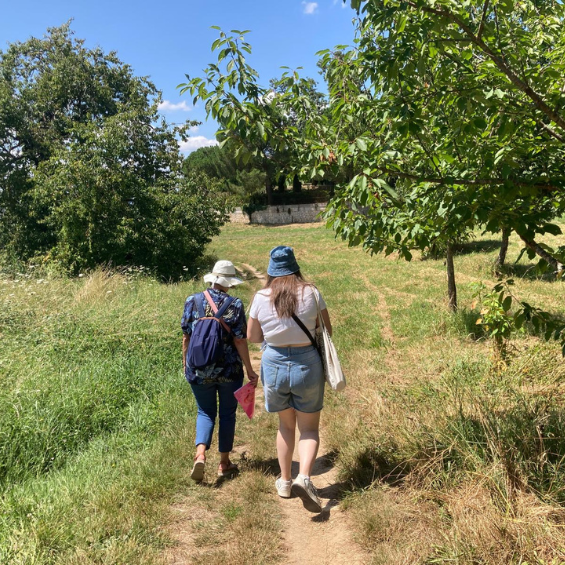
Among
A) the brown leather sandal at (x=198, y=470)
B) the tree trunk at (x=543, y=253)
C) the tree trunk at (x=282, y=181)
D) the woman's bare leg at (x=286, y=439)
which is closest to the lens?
the tree trunk at (x=543, y=253)

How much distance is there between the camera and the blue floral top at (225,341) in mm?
3828

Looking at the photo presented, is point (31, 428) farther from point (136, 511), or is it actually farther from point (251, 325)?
point (251, 325)

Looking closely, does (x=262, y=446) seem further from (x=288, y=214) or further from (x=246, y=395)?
Result: (x=288, y=214)

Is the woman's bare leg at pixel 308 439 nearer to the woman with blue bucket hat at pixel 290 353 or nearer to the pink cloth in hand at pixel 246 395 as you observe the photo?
the woman with blue bucket hat at pixel 290 353

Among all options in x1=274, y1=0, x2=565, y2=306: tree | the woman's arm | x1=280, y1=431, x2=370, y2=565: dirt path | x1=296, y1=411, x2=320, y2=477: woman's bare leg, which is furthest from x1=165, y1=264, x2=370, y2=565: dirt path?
x1=274, y1=0, x2=565, y2=306: tree

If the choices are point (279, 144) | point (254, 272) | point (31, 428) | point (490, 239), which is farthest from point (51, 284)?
point (490, 239)

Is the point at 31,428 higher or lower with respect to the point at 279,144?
lower

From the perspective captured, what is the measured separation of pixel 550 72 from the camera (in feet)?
9.43

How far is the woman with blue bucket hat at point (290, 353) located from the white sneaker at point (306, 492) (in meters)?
0.01

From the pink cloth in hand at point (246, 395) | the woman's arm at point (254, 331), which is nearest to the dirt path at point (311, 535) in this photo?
the pink cloth in hand at point (246, 395)

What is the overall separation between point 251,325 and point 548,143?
2.50 meters

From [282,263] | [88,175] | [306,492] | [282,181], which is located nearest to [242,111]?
[282,263]

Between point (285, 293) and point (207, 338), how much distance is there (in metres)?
0.89

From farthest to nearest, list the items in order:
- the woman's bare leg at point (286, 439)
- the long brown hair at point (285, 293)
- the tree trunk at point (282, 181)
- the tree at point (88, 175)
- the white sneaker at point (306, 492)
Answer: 1. the tree at point (88, 175)
2. the tree trunk at point (282, 181)
3. the woman's bare leg at point (286, 439)
4. the long brown hair at point (285, 293)
5. the white sneaker at point (306, 492)
